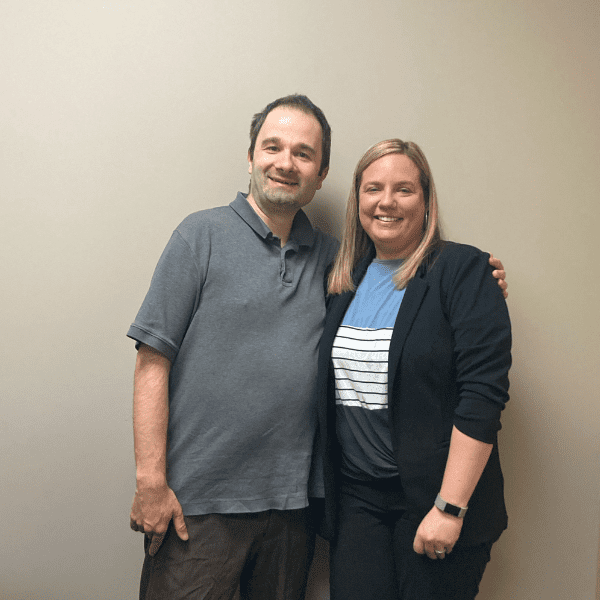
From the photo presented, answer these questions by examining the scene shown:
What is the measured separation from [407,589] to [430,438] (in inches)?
14.9

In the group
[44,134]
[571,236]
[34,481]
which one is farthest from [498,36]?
[34,481]

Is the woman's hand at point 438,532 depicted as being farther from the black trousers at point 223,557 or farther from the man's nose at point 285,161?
the man's nose at point 285,161

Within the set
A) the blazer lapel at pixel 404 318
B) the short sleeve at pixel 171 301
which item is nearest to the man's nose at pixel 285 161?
the short sleeve at pixel 171 301

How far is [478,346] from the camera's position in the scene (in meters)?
1.10

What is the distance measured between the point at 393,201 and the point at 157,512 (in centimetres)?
102

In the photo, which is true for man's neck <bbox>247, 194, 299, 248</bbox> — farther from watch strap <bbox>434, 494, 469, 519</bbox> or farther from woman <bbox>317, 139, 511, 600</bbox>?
watch strap <bbox>434, 494, 469, 519</bbox>

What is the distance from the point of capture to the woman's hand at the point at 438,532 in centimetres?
109

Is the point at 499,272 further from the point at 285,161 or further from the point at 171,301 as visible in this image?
the point at 171,301

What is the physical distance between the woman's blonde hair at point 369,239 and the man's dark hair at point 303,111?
14 centimetres

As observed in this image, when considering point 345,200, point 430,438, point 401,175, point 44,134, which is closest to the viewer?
point 430,438

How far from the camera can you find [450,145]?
5.40ft

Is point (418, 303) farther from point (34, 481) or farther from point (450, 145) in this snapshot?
point (34, 481)

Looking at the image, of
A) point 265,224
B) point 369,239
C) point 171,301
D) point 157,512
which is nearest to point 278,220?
point 265,224

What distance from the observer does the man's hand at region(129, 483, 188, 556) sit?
3.90ft
